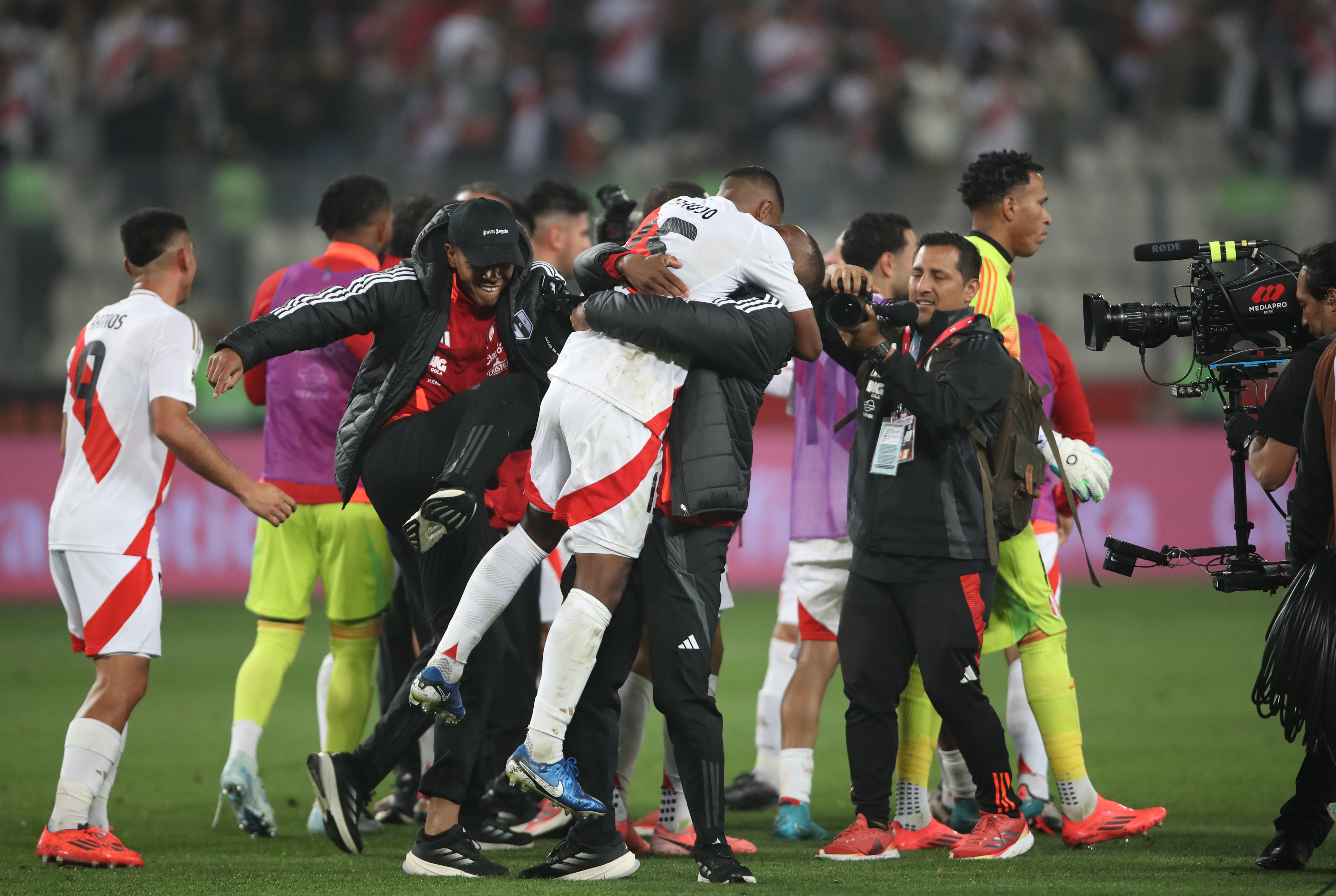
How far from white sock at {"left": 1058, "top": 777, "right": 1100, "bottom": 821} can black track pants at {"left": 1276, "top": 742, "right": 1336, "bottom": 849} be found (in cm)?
64

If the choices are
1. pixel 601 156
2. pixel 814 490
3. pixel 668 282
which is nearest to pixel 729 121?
pixel 601 156

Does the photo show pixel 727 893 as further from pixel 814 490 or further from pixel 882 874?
pixel 814 490

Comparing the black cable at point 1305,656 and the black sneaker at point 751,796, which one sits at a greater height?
the black cable at point 1305,656

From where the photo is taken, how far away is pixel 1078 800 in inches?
198

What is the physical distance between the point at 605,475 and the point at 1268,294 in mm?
2296

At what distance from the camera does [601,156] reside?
15352 mm

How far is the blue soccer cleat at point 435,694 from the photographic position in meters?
4.30

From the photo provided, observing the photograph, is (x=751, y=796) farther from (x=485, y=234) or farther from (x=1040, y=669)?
(x=485, y=234)

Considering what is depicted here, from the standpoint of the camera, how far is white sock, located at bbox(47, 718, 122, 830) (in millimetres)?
4754

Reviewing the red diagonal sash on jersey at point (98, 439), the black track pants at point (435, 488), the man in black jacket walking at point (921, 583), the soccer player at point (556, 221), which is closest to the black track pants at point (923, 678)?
the man in black jacket walking at point (921, 583)

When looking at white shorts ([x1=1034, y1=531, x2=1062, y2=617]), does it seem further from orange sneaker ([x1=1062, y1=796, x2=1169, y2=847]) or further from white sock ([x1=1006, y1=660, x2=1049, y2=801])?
orange sneaker ([x1=1062, y1=796, x2=1169, y2=847])

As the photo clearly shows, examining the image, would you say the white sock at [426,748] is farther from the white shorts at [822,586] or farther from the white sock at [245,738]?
the white shorts at [822,586]

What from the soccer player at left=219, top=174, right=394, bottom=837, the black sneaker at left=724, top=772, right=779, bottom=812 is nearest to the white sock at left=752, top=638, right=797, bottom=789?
the black sneaker at left=724, top=772, right=779, bottom=812

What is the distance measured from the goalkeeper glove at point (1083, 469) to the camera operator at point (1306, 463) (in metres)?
0.63
